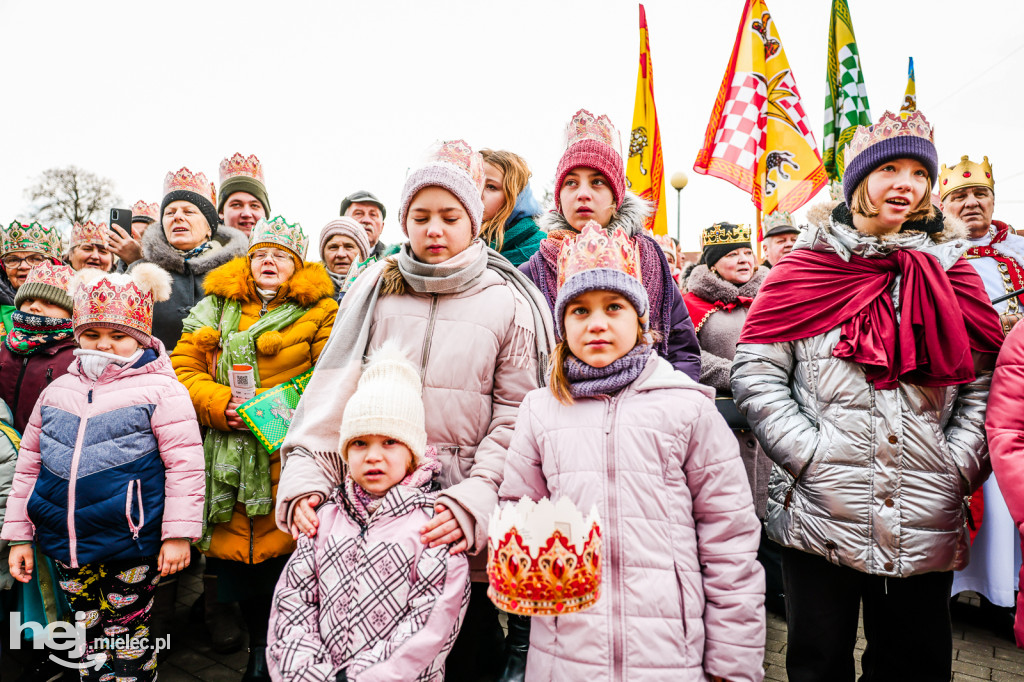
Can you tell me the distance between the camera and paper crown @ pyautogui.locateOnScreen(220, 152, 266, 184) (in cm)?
485

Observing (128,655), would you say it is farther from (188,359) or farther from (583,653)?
(583,653)

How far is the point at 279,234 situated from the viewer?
10.1ft

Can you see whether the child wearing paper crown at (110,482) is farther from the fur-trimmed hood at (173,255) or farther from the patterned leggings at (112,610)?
the fur-trimmed hood at (173,255)

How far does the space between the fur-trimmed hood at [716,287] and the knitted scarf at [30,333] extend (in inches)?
158

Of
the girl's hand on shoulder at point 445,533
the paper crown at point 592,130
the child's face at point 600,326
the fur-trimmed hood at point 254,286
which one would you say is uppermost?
the paper crown at point 592,130

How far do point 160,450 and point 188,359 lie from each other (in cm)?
55

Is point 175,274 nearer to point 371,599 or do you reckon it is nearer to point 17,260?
point 17,260

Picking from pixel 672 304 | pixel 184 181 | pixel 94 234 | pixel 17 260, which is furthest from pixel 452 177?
pixel 17 260

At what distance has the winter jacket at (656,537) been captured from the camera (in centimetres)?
175

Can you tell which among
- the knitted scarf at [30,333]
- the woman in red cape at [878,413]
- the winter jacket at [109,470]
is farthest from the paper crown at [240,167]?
the woman in red cape at [878,413]

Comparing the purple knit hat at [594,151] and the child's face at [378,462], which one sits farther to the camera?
the purple knit hat at [594,151]

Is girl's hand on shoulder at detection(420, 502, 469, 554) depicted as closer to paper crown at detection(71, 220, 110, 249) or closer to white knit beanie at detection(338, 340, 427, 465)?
white knit beanie at detection(338, 340, 427, 465)

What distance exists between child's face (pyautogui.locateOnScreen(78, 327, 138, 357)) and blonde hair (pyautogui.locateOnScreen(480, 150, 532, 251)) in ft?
6.34

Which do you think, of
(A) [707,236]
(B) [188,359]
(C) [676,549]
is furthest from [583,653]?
(A) [707,236]
